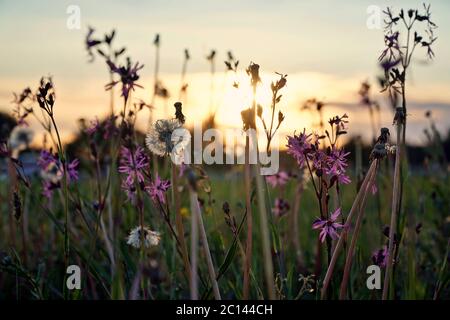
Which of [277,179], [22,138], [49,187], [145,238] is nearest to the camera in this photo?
[145,238]

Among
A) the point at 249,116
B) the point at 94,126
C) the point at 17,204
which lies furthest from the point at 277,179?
the point at 249,116

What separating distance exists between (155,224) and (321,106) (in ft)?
2.14

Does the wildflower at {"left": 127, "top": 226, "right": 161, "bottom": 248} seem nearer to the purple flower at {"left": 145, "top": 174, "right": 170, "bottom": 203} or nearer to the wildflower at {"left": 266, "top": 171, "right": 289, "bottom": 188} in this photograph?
the purple flower at {"left": 145, "top": 174, "right": 170, "bottom": 203}

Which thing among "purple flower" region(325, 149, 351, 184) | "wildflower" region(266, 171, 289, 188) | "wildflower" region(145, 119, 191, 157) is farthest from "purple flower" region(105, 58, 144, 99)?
"wildflower" region(266, 171, 289, 188)

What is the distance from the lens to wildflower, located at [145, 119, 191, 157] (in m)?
1.33

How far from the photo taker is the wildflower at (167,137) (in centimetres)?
133

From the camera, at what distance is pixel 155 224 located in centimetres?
217

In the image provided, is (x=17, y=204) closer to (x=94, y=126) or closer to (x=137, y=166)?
(x=137, y=166)

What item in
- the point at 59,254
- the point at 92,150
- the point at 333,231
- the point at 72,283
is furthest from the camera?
the point at 59,254

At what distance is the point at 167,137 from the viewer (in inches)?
53.2
